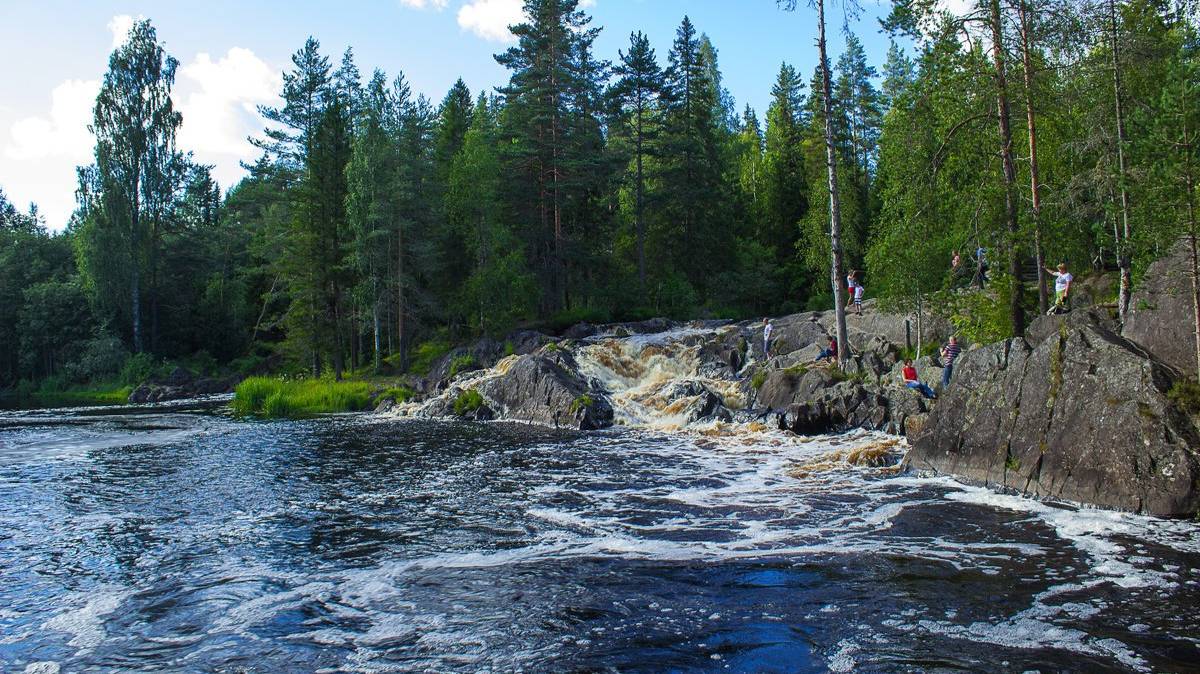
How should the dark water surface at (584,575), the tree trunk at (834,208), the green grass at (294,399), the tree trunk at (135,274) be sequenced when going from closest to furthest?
the dark water surface at (584,575) < the tree trunk at (834,208) < the green grass at (294,399) < the tree trunk at (135,274)

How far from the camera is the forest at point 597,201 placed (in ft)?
58.4

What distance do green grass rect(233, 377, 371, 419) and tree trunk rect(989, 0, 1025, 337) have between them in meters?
27.5

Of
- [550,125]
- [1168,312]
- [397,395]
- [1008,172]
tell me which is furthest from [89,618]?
[550,125]

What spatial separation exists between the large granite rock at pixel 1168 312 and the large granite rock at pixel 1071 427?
0.76 m

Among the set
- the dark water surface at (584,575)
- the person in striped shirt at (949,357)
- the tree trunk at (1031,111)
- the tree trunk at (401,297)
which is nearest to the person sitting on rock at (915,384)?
the person in striped shirt at (949,357)

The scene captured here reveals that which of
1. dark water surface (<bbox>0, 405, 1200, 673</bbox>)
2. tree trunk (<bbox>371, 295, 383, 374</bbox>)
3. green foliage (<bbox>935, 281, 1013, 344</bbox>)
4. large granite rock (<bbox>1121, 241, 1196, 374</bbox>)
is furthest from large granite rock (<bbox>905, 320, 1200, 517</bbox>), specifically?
tree trunk (<bbox>371, 295, 383, 374</bbox>)

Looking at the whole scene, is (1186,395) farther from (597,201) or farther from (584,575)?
(597,201)

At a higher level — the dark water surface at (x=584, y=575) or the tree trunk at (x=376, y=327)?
the tree trunk at (x=376, y=327)

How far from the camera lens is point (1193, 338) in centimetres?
1297

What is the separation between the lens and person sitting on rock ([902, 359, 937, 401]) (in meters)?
20.5

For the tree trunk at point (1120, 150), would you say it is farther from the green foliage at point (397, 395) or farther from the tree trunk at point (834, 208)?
the green foliage at point (397, 395)

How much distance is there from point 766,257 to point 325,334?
32584 mm

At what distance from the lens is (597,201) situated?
50.1 meters

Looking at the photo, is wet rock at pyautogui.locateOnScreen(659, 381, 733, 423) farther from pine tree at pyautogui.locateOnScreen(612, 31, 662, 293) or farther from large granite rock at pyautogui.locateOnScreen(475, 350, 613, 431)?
pine tree at pyautogui.locateOnScreen(612, 31, 662, 293)
